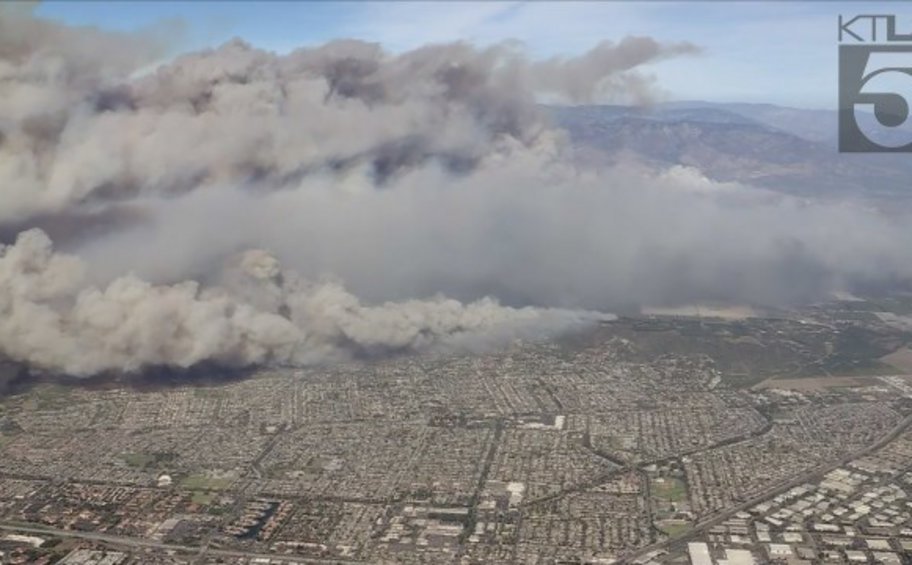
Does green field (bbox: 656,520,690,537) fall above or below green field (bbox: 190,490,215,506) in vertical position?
below

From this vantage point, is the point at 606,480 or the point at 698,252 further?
the point at 698,252

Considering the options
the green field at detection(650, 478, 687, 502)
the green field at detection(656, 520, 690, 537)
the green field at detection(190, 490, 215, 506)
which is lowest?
the green field at detection(650, 478, 687, 502)

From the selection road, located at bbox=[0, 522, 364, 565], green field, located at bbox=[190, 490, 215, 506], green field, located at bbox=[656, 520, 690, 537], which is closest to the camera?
road, located at bbox=[0, 522, 364, 565]

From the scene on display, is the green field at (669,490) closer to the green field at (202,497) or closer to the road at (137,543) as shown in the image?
the road at (137,543)

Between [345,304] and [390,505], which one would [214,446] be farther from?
[345,304]

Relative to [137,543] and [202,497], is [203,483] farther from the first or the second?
[137,543]

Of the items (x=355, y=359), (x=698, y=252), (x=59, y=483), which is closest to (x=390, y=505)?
(x=59, y=483)

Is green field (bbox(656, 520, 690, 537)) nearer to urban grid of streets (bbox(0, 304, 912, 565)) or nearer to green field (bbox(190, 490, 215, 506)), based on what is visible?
urban grid of streets (bbox(0, 304, 912, 565))

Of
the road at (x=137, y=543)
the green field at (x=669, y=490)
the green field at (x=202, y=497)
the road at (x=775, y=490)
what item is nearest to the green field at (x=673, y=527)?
the road at (x=775, y=490)

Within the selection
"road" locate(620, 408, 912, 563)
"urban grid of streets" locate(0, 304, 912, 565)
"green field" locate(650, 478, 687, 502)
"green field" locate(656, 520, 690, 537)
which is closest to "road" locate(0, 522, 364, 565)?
"urban grid of streets" locate(0, 304, 912, 565)

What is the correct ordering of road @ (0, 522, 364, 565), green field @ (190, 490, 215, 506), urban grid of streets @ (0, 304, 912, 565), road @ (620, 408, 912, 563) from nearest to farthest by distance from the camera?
road @ (0, 522, 364, 565) → road @ (620, 408, 912, 563) → urban grid of streets @ (0, 304, 912, 565) → green field @ (190, 490, 215, 506)

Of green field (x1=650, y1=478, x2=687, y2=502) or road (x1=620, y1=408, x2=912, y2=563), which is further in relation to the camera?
green field (x1=650, y1=478, x2=687, y2=502)
